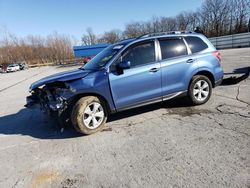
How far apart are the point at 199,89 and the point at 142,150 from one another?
2.85 meters

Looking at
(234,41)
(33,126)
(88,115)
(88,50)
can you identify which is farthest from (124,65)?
(88,50)

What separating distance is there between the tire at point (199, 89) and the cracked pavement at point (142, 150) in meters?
0.21

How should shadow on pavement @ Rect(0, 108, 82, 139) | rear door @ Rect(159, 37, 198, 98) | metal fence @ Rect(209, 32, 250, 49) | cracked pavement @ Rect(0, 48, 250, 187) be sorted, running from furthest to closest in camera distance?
metal fence @ Rect(209, 32, 250, 49) → rear door @ Rect(159, 37, 198, 98) → shadow on pavement @ Rect(0, 108, 82, 139) → cracked pavement @ Rect(0, 48, 250, 187)

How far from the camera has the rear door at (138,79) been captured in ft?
16.2

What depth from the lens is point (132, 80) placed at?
504 centimetres

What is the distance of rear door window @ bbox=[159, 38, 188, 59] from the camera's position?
5.52 m

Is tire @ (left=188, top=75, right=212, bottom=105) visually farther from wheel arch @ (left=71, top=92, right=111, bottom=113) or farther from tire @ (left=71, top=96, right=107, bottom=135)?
tire @ (left=71, top=96, right=107, bottom=135)

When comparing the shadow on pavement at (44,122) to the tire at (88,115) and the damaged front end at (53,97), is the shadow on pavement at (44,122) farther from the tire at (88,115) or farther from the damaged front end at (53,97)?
the damaged front end at (53,97)

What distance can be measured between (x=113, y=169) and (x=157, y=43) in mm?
3239

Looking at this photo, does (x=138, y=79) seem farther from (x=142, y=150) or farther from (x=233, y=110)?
(x=233, y=110)

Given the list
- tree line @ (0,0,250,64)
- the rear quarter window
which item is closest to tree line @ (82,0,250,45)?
tree line @ (0,0,250,64)

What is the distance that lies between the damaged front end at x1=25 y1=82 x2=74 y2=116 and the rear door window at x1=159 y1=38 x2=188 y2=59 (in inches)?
94.8

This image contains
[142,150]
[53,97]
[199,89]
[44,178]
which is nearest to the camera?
[44,178]

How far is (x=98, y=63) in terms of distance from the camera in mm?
5453
